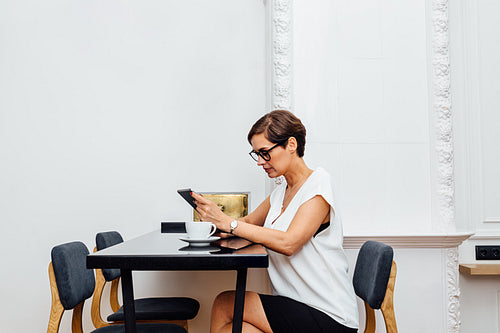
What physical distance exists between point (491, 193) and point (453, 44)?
2.89 ft

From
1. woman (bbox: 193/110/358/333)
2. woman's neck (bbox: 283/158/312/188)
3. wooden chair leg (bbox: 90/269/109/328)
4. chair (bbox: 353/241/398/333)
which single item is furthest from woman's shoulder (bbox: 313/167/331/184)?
wooden chair leg (bbox: 90/269/109/328)

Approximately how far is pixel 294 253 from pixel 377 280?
32 centimetres

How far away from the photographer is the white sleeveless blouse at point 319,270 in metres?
1.51

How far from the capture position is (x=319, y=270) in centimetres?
155

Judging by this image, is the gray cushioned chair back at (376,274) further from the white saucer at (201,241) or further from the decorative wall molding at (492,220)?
the decorative wall molding at (492,220)

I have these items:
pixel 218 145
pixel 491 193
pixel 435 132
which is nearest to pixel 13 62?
pixel 218 145

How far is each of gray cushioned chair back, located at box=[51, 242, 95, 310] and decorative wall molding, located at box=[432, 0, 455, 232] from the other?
176cm

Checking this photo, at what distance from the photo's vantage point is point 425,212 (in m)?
2.25

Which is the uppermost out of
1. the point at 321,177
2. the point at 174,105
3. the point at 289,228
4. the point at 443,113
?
the point at 174,105

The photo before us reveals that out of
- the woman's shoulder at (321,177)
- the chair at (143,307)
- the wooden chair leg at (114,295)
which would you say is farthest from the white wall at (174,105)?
the woman's shoulder at (321,177)

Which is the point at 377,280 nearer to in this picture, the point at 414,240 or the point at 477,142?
the point at 414,240

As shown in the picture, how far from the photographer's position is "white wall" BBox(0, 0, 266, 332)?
8.38ft

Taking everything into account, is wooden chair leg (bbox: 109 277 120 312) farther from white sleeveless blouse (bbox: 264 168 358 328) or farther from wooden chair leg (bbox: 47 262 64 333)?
white sleeveless blouse (bbox: 264 168 358 328)

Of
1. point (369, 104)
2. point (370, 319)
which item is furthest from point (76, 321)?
point (369, 104)
